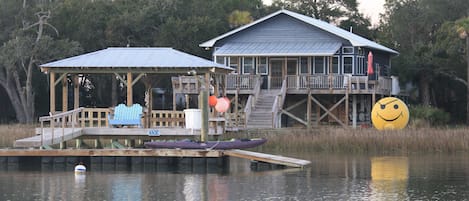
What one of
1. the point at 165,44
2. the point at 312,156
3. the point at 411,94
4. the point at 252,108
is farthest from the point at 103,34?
the point at 312,156

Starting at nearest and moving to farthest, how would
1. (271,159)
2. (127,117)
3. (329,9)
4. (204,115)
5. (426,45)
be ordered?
(271,159) < (204,115) < (127,117) < (426,45) < (329,9)

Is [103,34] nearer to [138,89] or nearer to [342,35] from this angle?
[138,89]

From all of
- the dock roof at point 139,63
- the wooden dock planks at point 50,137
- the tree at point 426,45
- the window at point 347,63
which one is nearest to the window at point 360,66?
the window at point 347,63

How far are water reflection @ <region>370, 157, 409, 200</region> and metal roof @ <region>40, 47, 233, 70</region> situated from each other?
7.25 meters

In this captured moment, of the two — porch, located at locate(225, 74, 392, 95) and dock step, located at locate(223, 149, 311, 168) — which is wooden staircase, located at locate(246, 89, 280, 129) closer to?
porch, located at locate(225, 74, 392, 95)

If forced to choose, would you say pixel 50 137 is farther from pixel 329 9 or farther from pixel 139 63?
pixel 329 9

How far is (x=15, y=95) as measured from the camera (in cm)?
5950

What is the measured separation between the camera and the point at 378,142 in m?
40.9

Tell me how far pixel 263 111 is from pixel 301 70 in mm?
5002

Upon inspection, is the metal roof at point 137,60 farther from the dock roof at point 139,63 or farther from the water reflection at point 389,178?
the water reflection at point 389,178

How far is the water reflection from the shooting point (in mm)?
28766

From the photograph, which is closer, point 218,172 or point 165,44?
point 218,172

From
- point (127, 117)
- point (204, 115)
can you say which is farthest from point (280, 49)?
point (204, 115)

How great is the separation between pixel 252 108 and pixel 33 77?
14368 millimetres
